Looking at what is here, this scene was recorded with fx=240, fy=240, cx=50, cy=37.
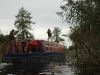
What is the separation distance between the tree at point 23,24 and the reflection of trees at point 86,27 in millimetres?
40738

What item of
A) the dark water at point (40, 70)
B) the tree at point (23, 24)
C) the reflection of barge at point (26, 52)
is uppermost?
the tree at point (23, 24)

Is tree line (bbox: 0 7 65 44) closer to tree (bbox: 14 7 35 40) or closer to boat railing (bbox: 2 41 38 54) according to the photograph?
tree (bbox: 14 7 35 40)

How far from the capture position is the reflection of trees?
34.2ft

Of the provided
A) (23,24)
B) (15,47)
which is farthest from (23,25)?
(15,47)

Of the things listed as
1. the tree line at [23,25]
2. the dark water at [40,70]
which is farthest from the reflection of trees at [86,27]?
the tree line at [23,25]

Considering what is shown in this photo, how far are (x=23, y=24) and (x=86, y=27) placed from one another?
4366 centimetres

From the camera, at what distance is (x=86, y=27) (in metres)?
12.1

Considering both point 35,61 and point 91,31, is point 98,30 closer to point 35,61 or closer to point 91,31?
point 91,31

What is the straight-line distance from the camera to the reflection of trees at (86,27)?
1044cm

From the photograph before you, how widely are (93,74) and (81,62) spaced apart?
919 mm

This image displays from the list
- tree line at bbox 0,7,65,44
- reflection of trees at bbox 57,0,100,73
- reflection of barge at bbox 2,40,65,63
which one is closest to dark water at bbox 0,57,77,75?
reflection of trees at bbox 57,0,100,73

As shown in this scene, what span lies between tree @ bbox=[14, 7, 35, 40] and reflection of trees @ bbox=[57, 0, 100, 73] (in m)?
40.7

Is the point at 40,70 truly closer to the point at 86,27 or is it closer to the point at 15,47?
the point at 86,27

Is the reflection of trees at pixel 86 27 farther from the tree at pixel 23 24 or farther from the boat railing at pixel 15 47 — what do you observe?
the tree at pixel 23 24
